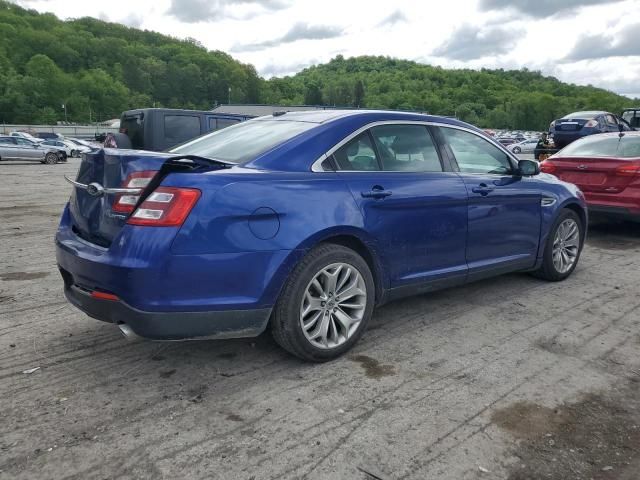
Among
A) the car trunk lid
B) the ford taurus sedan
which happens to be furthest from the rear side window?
the ford taurus sedan

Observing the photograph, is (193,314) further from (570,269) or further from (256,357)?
(570,269)

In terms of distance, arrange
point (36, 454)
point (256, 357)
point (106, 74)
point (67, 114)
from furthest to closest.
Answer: point (106, 74)
point (67, 114)
point (256, 357)
point (36, 454)

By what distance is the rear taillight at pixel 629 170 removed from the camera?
280 inches

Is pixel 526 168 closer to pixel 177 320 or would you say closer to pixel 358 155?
pixel 358 155

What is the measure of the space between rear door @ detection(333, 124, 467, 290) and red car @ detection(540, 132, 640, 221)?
4011mm

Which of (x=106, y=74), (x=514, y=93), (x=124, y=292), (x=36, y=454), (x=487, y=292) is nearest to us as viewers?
(x=36, y=454)

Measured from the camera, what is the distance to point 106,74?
125 meters

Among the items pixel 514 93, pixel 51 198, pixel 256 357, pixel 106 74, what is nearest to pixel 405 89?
pixel 514 93

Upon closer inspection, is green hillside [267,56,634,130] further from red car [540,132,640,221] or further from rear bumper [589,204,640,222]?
rear bumper [589,204,640,222]

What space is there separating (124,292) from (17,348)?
49.9 inches

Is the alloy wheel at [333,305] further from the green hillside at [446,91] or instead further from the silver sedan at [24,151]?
the green hillside at [446,91]

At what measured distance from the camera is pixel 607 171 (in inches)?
287

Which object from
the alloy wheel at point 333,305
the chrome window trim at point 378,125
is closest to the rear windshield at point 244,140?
the chrome window trim at point 378,125

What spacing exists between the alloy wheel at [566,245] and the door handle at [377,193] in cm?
242
